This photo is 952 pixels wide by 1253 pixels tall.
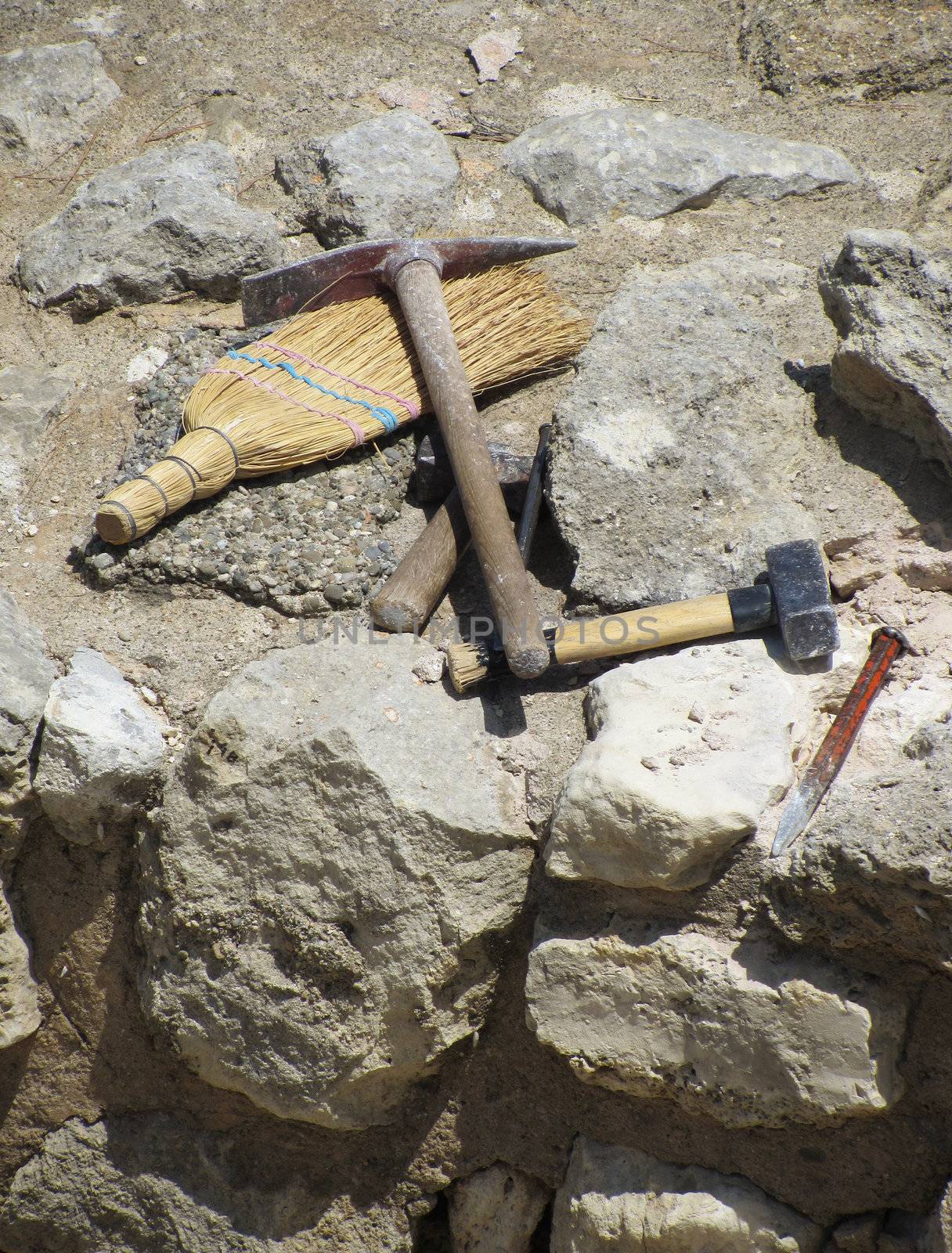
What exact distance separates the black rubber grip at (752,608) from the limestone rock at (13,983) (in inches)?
72.9

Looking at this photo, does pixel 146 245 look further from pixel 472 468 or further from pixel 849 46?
pixel 849 46

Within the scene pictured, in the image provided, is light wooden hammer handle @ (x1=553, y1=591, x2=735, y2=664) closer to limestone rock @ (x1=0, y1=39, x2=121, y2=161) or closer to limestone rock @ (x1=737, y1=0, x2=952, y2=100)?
limestone rock @ (x1=737, y1=0, x2=952, y2=100)

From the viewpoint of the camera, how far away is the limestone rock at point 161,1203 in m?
2.37

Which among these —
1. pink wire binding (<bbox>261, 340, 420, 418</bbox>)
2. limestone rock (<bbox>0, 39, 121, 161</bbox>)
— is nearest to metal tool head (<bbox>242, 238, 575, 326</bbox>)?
pink wire binding (<bbox>261, 340, 420, 418</bbox>)

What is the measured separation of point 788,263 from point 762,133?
2.35 feet

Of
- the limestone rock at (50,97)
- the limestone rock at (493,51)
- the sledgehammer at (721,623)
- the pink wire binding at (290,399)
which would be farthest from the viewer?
the limestone rock at (493,51)

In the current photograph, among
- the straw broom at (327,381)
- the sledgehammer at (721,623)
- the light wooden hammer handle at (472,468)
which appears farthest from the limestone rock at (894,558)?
the straw broom at (327,381)

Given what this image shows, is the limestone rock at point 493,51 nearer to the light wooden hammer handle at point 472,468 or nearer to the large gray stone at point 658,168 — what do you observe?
the large gray stone at point 658,168

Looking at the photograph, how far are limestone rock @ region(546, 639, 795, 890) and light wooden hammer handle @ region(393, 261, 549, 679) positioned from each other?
0.77 feet

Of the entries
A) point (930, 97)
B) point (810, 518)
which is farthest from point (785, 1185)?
point (930, 97)

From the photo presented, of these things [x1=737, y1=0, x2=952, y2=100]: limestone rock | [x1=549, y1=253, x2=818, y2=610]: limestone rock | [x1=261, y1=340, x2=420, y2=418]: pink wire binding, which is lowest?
[x1=549, y1=253, x2=818, y2=610]: limestone rock

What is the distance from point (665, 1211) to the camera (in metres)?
2.05

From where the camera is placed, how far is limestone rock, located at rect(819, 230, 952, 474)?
7.69 feet

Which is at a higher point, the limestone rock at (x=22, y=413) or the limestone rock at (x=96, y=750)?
the limestone rock at (x=22, y=413)
